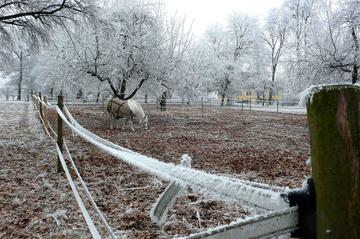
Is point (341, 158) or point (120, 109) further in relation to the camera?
point (120, 109)

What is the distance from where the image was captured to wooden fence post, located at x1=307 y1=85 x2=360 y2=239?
96 cm

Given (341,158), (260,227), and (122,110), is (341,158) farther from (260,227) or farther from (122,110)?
(122,110)

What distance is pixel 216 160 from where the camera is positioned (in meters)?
8.16

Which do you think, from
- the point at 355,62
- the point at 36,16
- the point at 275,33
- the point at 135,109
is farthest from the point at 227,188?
the point at 275,33

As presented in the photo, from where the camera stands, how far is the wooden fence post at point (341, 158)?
37.9 inches

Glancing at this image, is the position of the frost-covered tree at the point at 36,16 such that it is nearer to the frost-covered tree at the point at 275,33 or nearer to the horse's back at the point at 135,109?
the horse's back at the point at 135,109

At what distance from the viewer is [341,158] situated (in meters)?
0.96

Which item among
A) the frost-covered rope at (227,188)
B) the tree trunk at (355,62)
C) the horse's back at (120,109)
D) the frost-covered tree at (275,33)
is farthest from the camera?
the frost-covered tree at (275,33)

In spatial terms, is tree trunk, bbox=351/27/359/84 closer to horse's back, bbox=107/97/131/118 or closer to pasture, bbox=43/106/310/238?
pasture, bbox=43/106/310/238

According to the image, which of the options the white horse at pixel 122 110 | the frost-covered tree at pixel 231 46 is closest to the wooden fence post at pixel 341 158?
the white horse at pixel 122 110

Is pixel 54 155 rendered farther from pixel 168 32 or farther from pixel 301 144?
pixel 168 32

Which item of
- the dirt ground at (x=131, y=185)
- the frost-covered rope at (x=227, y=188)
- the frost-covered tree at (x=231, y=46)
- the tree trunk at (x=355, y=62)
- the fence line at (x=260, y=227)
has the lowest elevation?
the dirt ground at (x=131, y=185)

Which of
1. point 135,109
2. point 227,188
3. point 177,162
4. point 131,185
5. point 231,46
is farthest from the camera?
point 231,46

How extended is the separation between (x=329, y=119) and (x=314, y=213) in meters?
0.31
